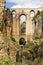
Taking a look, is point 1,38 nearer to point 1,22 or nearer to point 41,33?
point 1,22

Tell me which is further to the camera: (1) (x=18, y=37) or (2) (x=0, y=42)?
(1) (x=18, y=37)

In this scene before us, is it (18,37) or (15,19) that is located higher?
(15,19)

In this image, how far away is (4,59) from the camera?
8516mm

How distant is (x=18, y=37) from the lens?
52.8 meters

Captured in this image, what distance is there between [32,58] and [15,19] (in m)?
28.3

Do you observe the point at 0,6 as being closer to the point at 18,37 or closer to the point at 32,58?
the point at 32,58

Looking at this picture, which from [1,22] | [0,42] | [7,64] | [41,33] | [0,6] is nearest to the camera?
[7,64]

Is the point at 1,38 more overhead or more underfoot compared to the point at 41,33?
more overhead

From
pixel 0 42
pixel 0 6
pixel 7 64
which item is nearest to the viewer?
pixel 7 64

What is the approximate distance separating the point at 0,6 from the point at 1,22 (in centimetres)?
200

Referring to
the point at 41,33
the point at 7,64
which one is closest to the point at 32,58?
the point at 41,33

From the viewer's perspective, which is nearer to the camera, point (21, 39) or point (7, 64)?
point (7, 64)

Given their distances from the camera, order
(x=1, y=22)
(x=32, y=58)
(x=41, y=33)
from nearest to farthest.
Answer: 1. (x=1, y=22)
2. (x=32, y=58)
3. (x=41, y=33)

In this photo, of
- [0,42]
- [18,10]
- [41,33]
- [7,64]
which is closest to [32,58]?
[41,33]
